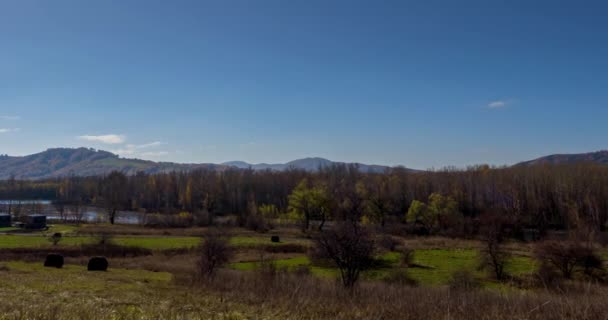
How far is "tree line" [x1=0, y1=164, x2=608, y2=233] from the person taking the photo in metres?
88.2

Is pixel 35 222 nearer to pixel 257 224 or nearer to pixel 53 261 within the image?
pixel 257 224

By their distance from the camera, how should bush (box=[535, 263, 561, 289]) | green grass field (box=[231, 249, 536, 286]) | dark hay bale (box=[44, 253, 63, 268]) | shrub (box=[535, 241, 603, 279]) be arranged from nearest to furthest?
1. dark hay bale (box=[44, 253, 63, 268])
2. bush (box=[535, 263, 561, 289])
3. green grass field (box=[231, 249, 536, 286])
4. shrub (box=[535, 241, 603, 279])

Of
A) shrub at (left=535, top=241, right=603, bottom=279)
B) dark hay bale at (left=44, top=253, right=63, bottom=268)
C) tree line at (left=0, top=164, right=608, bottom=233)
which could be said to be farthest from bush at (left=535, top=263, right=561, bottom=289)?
tree line at (left=0, top=164, right=608, bottom=233)

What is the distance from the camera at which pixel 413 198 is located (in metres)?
111

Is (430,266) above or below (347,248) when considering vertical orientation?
below

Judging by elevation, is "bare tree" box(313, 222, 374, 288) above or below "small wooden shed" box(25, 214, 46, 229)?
above

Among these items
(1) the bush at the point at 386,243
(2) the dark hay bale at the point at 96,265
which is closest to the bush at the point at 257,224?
(1) the bush at the point at 386,243

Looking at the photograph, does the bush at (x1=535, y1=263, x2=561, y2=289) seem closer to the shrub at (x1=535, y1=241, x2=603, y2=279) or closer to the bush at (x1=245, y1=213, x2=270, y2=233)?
the shrub at (x1=535, y1=241, x2=603, y2=279)

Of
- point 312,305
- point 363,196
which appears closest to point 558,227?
point 363,196

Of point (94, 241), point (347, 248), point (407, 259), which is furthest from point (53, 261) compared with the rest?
point (407, 259)

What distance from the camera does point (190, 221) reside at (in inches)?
3580

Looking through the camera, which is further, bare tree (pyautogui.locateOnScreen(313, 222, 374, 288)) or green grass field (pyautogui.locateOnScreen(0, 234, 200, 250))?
green grass field (pyautogui.locateOnScreen(0, 234, 200, 250))

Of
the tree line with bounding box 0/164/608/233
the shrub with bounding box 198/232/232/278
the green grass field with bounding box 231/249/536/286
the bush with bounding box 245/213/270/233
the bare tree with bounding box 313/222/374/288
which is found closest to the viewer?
the bare tree with bounding box 313/222/374/288

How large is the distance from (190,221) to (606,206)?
84311mm
